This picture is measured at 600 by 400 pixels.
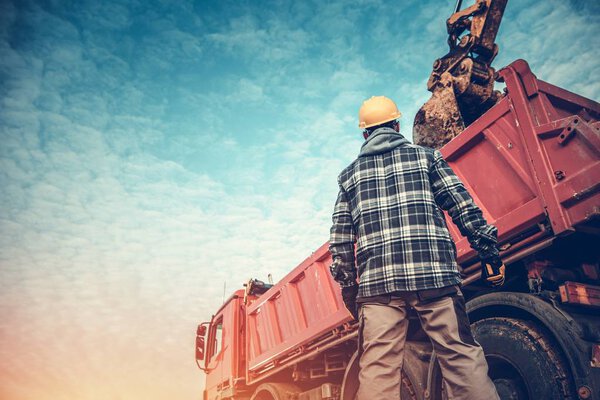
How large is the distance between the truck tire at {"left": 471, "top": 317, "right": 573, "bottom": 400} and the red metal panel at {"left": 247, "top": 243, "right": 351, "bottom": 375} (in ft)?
4.70

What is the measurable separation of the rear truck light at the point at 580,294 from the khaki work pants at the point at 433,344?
66cm

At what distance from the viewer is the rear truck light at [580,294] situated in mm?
2234

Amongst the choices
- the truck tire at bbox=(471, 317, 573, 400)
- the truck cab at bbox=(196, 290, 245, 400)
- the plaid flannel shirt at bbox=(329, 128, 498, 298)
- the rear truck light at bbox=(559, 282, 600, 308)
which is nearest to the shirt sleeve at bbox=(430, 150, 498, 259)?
A: the plaid flannel shirt at bbox=(329, 128, 498, 298)

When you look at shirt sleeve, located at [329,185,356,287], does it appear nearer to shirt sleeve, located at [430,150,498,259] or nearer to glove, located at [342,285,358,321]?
glove, located at [342,285,358,321]

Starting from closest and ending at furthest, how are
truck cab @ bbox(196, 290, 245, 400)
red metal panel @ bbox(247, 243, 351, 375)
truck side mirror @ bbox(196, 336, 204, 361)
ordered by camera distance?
red metal panel @ bbox(247, 243, 351, 375)
truck cab @ bbox(196, 290, 245, 400)
truck side mirror @ bbox(196, 336, 204, 361)

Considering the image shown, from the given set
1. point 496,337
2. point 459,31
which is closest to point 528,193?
point 496,337

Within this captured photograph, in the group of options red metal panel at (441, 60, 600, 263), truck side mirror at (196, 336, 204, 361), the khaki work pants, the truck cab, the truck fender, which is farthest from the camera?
truck side mirror at (196, 336, 204, 361)

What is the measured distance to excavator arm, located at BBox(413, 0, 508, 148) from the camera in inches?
168

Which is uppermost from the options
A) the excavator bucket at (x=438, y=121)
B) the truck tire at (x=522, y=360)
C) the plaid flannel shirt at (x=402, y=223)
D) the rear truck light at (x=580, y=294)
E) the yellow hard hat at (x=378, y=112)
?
the excavator bucket at (x=438, y=121)

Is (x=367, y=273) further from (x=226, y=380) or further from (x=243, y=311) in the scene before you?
(x=226, y=380)

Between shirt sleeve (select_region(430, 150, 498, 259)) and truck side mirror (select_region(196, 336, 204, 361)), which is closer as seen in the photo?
shirt sleeve (select_region(430, 150, 498, 259))

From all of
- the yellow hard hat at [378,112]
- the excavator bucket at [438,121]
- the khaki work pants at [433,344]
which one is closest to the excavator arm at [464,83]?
the excavator bucket at [438,121]

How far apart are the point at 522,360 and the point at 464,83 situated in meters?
3.00

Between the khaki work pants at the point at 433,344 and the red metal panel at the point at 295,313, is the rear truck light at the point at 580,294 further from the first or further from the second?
the red metal panel at the point at 295,313
